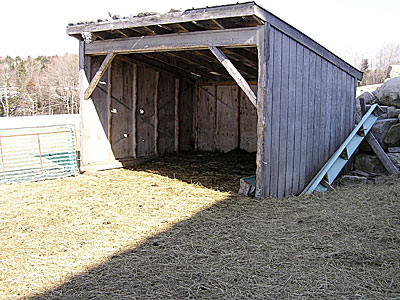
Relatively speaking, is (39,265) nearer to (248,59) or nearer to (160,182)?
(160,182)

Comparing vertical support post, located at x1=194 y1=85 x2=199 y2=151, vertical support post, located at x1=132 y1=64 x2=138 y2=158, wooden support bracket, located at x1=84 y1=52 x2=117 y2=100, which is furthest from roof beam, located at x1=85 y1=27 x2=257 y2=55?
vertical support post, located at x1=194 y1=85 x2=199 y2=151

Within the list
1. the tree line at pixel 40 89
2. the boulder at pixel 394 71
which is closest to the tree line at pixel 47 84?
the tree line at pixel 40 89

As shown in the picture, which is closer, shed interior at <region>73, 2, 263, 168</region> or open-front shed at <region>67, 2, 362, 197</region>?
open-front shed at <region>67, 2, 362, 197</region>

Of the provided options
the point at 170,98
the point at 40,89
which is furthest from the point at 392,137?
the point at 40,89

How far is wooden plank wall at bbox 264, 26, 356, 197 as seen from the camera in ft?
18.7

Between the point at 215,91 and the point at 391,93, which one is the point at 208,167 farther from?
the point at 391,93

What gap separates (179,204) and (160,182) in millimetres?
1644

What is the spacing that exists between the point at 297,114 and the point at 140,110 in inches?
168

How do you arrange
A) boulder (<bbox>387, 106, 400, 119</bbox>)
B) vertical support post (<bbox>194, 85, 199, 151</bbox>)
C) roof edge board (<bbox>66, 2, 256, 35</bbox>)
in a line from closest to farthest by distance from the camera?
roof edge board (<bbox>66, 2, 256, 35</bbox>) < boulder (<bbox>387, 106, 400, 119</bbox>) < vertical support post (<bbox>194, 85, 199, 151</bbox>)

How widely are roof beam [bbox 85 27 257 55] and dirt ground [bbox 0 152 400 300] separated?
2.43 metres

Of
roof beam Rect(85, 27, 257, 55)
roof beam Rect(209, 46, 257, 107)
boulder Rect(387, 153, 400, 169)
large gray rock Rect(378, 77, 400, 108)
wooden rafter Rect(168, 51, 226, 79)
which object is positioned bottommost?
boulder Rect(387, 153, 400, 169)

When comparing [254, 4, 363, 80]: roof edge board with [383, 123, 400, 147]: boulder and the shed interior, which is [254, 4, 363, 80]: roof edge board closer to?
the shed interior

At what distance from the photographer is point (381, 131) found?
27.6 feet

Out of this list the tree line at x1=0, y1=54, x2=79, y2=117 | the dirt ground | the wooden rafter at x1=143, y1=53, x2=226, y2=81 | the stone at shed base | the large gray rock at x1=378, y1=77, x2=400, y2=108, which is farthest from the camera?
the tree line at x1=0, y1=54, x2=79, y2=117
